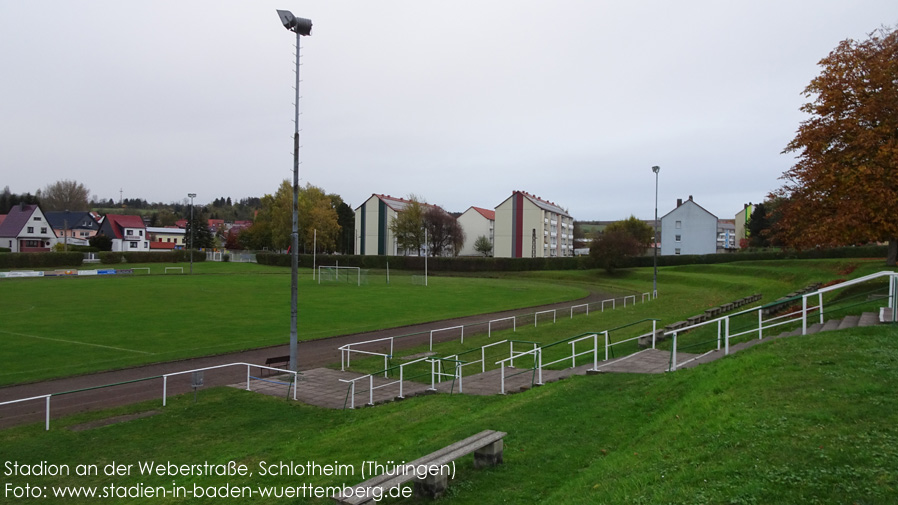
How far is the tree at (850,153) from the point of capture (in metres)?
18.1

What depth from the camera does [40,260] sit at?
69.1m

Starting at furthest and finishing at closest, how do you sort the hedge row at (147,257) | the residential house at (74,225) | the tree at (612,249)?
1. the residential house at (74,225)
2. the hedge row at (147,257)
3. the tree at (612,249)

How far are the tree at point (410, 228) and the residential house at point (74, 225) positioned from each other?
61.5m

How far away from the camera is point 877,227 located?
18.5m

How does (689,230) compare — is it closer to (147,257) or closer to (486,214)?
(486,214)

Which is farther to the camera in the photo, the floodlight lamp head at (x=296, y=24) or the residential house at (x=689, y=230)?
the residential house at (x=689, y=230)

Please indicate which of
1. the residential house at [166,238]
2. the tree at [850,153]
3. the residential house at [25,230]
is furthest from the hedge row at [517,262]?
the residential house at [166,238]

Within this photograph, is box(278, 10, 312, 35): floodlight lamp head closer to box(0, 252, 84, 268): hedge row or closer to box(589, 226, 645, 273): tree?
box(589, 226, 645, 273): tree

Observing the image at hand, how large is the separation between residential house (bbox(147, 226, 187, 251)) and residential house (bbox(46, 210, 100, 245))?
1430 cm

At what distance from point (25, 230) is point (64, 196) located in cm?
5032

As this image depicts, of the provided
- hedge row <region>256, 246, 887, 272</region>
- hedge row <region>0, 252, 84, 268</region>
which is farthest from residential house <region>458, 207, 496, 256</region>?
hedge row <region>0, 252, 84, 268</region>

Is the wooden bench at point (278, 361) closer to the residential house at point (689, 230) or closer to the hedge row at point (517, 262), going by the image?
the hedge row at point (517, 262)

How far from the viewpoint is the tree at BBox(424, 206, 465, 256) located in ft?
313

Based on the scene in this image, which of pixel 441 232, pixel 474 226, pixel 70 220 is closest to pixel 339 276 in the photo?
pixel 441 232
